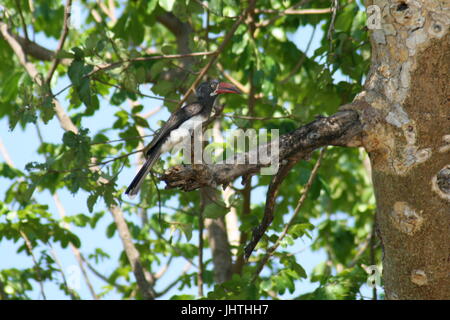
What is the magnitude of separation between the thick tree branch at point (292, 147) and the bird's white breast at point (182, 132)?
5.04ft

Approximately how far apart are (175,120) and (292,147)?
176 centimetres

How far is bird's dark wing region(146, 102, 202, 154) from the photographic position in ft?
15.6

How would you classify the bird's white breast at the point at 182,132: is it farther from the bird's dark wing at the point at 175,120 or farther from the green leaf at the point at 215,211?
the green leaf at the point at 215,211

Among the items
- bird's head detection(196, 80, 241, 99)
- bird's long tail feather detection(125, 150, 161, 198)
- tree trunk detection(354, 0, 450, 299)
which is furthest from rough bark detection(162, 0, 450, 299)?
bird's head detection(196, 80, 241, 99)

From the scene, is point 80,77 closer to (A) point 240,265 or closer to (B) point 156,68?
(B) point 156,68

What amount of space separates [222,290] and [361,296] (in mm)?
1063

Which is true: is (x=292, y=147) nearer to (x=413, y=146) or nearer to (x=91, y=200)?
(x=413, y=146)

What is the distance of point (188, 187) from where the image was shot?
3.24 m

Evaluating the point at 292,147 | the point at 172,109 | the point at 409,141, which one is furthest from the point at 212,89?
the point at 409,141

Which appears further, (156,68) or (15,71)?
(15,71)

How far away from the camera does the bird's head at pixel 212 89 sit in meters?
5.60

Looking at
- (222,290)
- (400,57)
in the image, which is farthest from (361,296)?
(400,57)


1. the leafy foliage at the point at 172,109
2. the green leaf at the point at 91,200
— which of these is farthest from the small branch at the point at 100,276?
the green leaf at the point at 91,200
